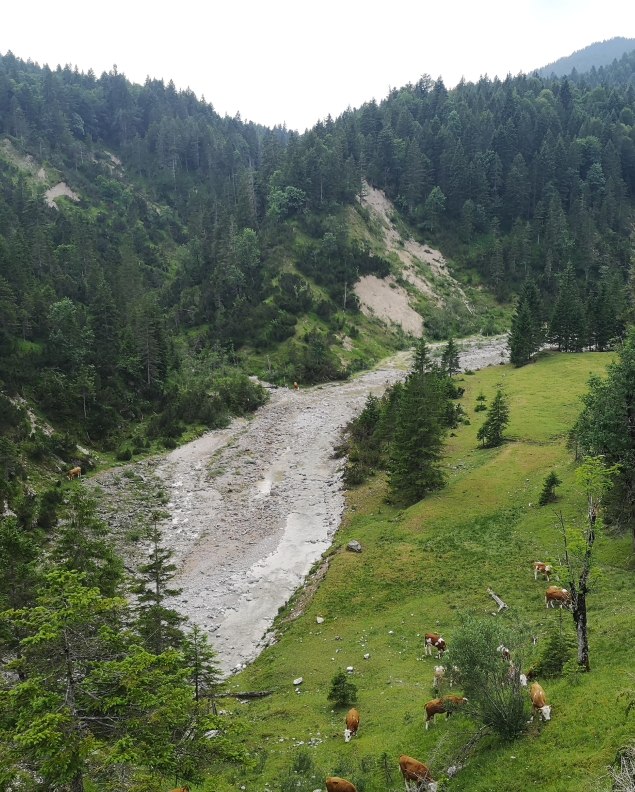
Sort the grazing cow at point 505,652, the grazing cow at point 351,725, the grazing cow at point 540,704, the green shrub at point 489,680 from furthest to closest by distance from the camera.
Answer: the grazing cow at point 351,725
the grazing cow at point 505,652
the green shrub at point 489,680
the grazing cow at point 540,704

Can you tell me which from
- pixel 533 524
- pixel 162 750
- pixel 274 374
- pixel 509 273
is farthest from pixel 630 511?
pixel 509 273

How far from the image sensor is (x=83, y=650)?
11.8 metres

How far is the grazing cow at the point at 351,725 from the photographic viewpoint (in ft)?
63.4

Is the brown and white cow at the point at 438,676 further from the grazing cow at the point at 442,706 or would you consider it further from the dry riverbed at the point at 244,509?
the dry riverbed at the point at 244,509

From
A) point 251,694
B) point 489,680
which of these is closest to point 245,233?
point 251,694

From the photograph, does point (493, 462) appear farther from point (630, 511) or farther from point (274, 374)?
point (274, 374)

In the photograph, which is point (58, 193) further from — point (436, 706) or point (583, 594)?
point (583, 594)

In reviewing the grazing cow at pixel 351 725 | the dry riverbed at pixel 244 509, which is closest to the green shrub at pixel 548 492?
the dry riverbed at pixel 244 509

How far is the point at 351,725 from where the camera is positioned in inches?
768

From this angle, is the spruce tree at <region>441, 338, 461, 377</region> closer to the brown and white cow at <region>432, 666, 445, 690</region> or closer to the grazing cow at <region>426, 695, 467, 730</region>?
the brown and white cow at <region>432, 666, 445, 690</region>

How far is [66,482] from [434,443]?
36107 millimetres

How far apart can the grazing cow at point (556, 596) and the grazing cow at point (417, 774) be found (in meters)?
14.3

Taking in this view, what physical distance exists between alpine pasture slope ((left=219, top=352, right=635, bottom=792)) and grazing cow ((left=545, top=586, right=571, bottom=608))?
0.52 meters

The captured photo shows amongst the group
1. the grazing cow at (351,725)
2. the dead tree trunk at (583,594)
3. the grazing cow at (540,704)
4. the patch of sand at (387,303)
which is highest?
the patch of sand at (387,303)
